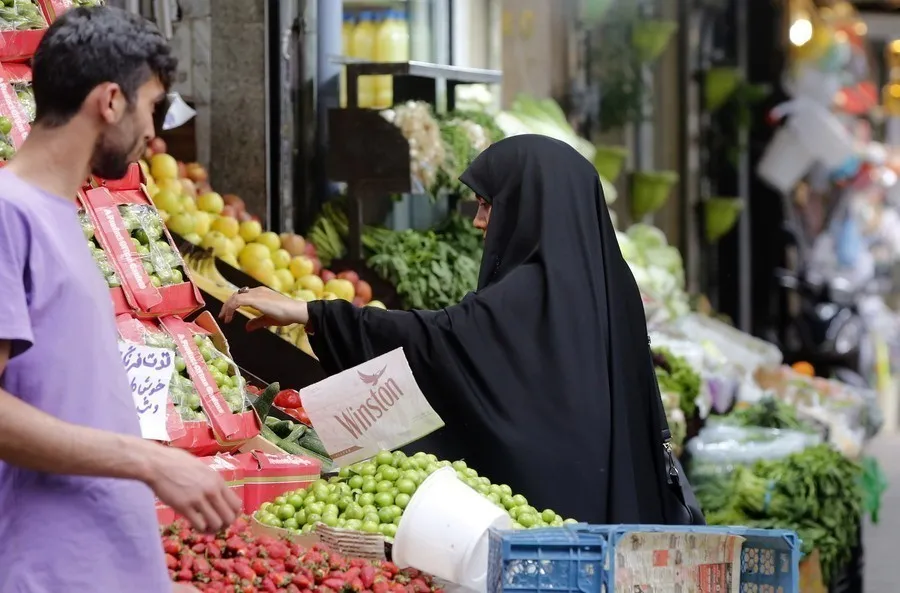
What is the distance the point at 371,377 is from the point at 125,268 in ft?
2.69

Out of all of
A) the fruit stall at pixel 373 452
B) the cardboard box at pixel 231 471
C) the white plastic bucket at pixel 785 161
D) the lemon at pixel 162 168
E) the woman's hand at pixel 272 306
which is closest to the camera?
the fruit stall at pixel 373 452

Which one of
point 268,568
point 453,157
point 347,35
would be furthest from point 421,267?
point 268,568

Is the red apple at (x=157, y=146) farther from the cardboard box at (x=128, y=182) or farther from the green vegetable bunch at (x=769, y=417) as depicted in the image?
the green vegetable bunch at (x=769, y=417)

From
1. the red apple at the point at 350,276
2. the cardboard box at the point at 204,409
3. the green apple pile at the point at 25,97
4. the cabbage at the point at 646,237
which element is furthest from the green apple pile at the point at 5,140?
the cabbage at the point at 646,237

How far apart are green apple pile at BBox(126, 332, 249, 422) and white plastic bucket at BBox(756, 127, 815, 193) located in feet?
33.2

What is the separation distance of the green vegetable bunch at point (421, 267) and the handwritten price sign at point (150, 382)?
2.71m

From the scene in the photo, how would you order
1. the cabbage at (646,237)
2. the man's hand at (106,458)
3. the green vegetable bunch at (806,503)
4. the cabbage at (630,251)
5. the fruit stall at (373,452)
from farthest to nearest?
the cabbage at (646,237)
the cabbage at (630,251)
the green vegetable bunch at (806,503)
the fruit stall at (373,452)
the man's hand at (106,458)

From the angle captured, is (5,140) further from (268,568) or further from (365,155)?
(365,155)

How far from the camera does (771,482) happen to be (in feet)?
21.4

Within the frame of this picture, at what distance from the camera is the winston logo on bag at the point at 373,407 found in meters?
4.05

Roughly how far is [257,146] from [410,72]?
78cm

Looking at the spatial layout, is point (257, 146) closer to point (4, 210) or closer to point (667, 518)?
point (667, 518)

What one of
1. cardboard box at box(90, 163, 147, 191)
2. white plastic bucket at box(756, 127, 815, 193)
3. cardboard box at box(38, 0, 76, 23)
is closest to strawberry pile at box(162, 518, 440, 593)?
cardboard box at box(90, 163, 147, 191)

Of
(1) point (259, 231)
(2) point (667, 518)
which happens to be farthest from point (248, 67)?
(2) point (667, 518)
